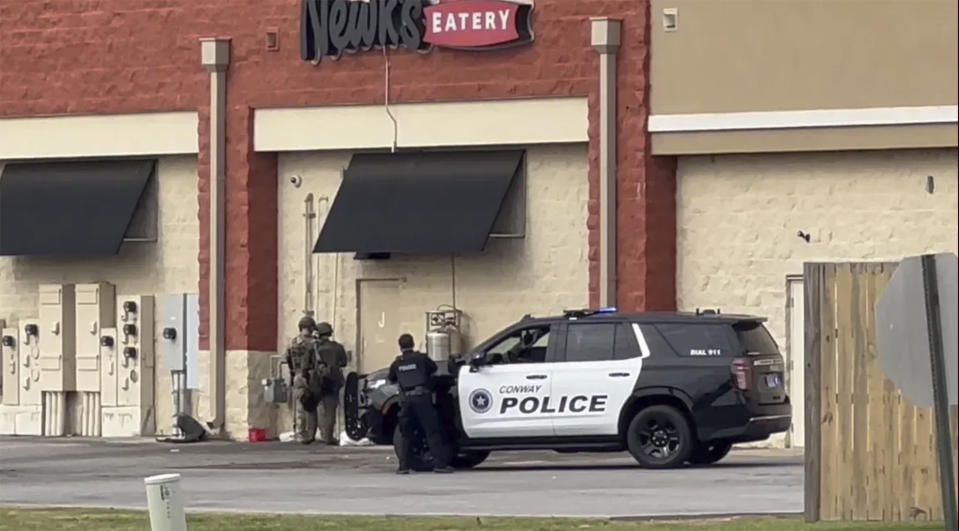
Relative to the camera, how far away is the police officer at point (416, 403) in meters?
27.2

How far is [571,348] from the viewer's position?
90.5 feet

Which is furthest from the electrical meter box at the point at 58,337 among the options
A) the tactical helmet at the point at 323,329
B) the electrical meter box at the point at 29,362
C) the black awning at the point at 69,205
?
the tactical helmet at the point at 323,329

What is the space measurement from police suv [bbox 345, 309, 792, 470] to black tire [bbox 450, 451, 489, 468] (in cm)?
17

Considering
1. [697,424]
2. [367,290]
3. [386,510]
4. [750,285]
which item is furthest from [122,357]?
[386,510]

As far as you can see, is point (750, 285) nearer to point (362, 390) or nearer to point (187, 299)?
point (362, 390)

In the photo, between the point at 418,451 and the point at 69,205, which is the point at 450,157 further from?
the point at 418,451

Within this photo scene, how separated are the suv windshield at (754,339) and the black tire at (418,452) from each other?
369 centimetres

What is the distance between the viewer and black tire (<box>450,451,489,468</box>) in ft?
92.6

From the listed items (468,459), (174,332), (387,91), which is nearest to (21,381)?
(174,332)

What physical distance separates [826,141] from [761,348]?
16.2 ft

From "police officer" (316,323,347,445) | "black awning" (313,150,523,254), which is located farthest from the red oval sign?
"police officer" (316,323,347,445)

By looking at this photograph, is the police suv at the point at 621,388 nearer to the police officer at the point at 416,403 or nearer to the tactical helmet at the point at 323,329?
the police officer at the point at 416,403

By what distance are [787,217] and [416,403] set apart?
23.3 ft

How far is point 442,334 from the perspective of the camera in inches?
1335
